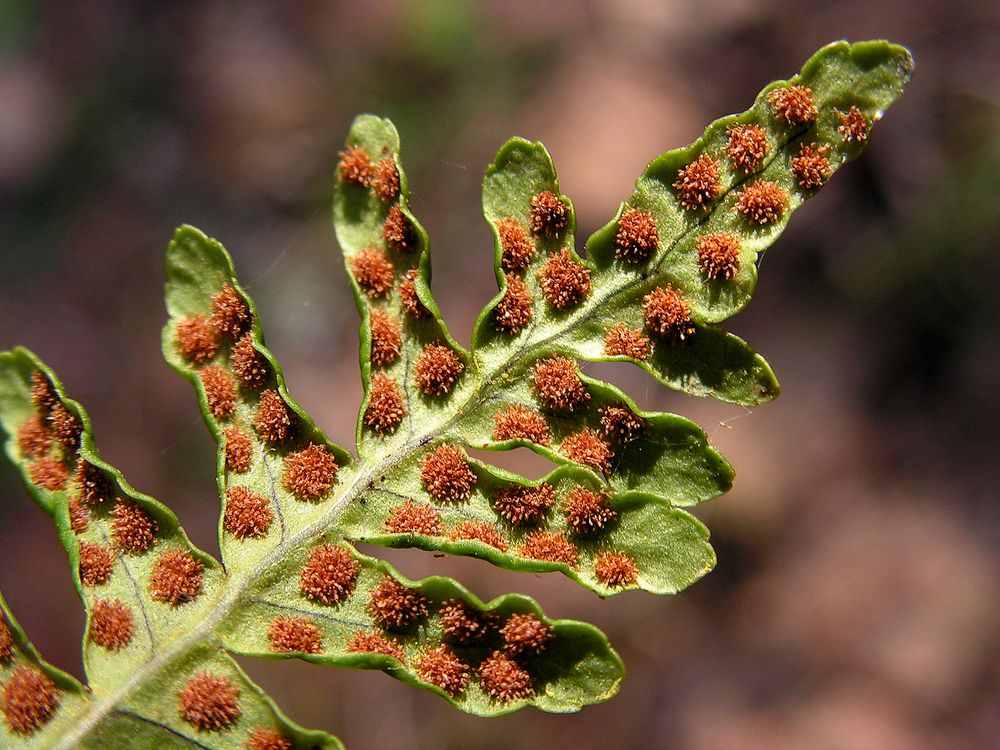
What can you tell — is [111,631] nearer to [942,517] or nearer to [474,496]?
[474,496]

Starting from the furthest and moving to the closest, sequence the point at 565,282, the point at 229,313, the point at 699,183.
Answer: the point at 229,313 → the point at 565,282 → the point at 699,183

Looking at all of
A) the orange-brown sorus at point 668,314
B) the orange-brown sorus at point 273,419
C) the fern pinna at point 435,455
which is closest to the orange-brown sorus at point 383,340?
the fern pinna at point 435,455

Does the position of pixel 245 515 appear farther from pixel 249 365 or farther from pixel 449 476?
pixel 449 476

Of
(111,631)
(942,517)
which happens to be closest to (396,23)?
(111,631)

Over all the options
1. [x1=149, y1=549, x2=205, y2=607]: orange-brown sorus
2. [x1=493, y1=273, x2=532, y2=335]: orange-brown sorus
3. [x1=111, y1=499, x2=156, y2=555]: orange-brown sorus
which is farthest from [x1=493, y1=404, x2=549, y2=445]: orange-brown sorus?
[x1=111, y1=499, x2=156, y2=555]: orange-brown sorus

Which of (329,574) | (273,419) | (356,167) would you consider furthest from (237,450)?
(356,167)

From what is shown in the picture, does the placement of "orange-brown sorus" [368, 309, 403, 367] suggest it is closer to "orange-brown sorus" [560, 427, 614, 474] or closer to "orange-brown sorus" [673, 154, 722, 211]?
"orange-brown sorus" [560, 427, 614, 474]

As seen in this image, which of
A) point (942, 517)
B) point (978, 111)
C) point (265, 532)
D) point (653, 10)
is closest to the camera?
point (265, 532)
